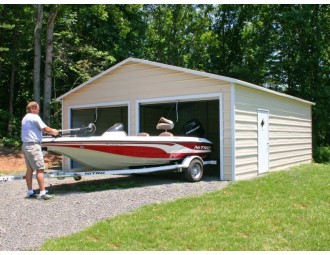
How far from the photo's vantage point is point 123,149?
8820 mm

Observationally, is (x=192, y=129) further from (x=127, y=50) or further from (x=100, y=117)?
(x=127, y=50)

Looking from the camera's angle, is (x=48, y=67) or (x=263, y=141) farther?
(x=48, y=67)

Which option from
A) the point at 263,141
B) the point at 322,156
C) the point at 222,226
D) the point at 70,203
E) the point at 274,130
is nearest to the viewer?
the point at 222,226

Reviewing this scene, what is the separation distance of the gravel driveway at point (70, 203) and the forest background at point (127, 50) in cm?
961

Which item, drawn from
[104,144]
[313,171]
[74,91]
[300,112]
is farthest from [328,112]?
[104,144]

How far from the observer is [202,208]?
6.71 meters

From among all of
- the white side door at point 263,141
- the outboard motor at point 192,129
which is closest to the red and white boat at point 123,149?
the outboard motor at point 192,129

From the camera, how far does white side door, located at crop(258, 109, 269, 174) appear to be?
11164 mm

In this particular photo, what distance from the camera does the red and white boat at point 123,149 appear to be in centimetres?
826

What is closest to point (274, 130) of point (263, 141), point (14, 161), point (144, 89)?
point (263, 141)

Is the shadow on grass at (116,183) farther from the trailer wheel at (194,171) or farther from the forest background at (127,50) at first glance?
the forest background at (127,50)

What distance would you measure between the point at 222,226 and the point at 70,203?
9.43ft
